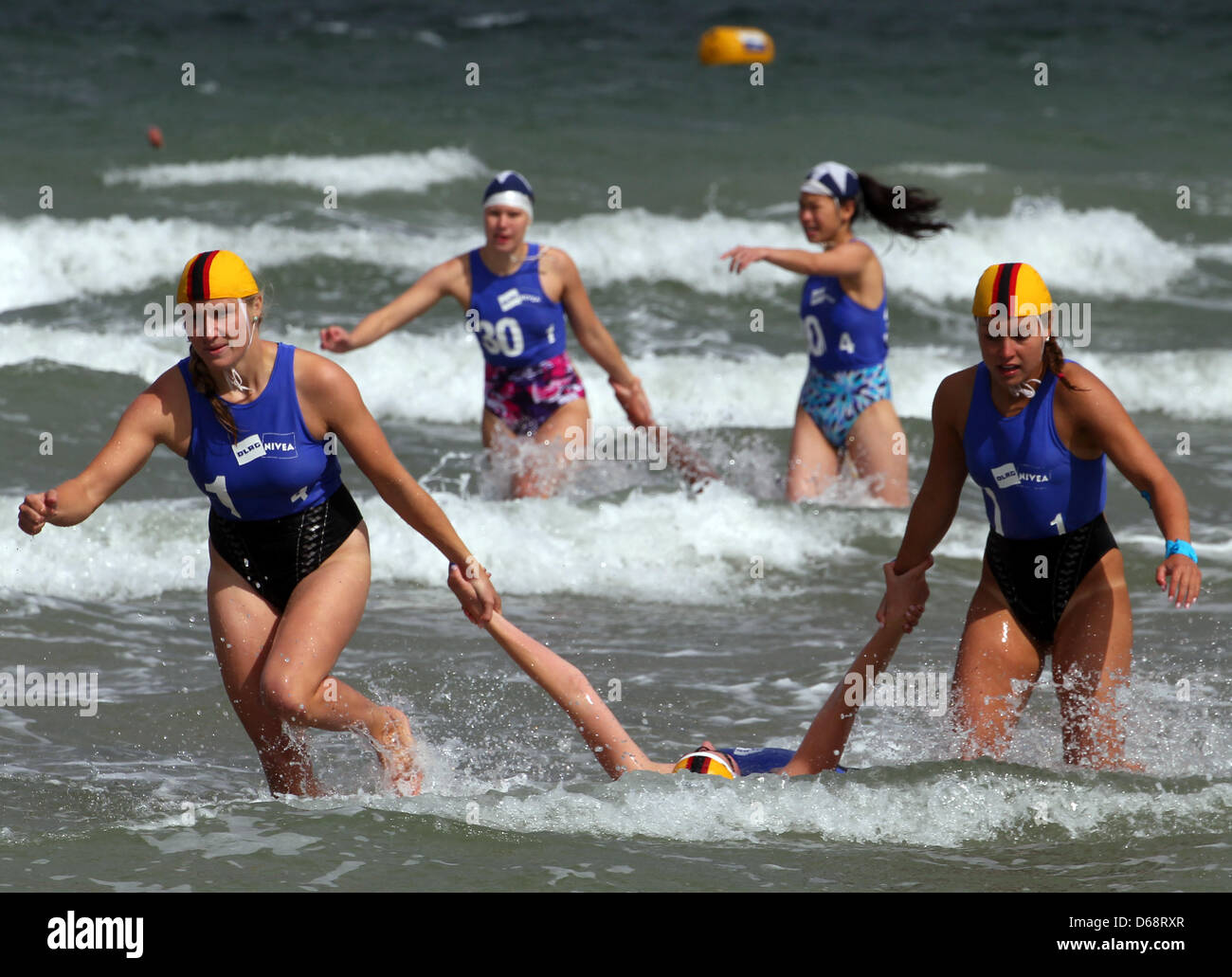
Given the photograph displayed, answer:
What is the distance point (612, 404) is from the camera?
1463 cm

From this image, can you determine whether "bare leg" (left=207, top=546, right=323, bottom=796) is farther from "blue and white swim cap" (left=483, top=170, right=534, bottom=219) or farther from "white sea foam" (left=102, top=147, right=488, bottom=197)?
"white sea foam" (left=102, top=147, right=488, bottom=197)

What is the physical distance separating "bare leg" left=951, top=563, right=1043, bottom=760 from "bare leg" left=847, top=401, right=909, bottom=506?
4225mm

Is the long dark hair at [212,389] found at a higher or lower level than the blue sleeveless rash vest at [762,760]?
higher

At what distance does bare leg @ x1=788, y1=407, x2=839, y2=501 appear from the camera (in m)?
9.94

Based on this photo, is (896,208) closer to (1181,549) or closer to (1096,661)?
(1096,661)

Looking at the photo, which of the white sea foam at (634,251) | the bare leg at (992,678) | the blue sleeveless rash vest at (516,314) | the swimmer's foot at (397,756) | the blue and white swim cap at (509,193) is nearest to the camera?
the bare leg at (992,678)

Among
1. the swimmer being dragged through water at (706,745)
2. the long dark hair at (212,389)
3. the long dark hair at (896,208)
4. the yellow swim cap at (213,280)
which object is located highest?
the long dark hair at (896,208)

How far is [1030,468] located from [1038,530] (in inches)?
9.6

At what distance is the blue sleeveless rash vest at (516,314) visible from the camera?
9.22 m

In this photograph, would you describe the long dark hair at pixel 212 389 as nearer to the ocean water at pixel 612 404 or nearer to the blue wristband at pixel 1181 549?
the ocean water at pixel 612 404

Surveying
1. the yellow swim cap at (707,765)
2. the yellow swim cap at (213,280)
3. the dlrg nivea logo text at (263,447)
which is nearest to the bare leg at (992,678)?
the yellow swim cap at (707,765)

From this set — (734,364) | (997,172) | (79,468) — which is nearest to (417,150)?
(997,172)

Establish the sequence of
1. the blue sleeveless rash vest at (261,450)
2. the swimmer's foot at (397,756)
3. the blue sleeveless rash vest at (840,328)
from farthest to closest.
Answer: the blue sleeveless rash vest at (840,328) → the swimmer's foot at (397,756) → the blue sleeveless rash vest at (261,450)
